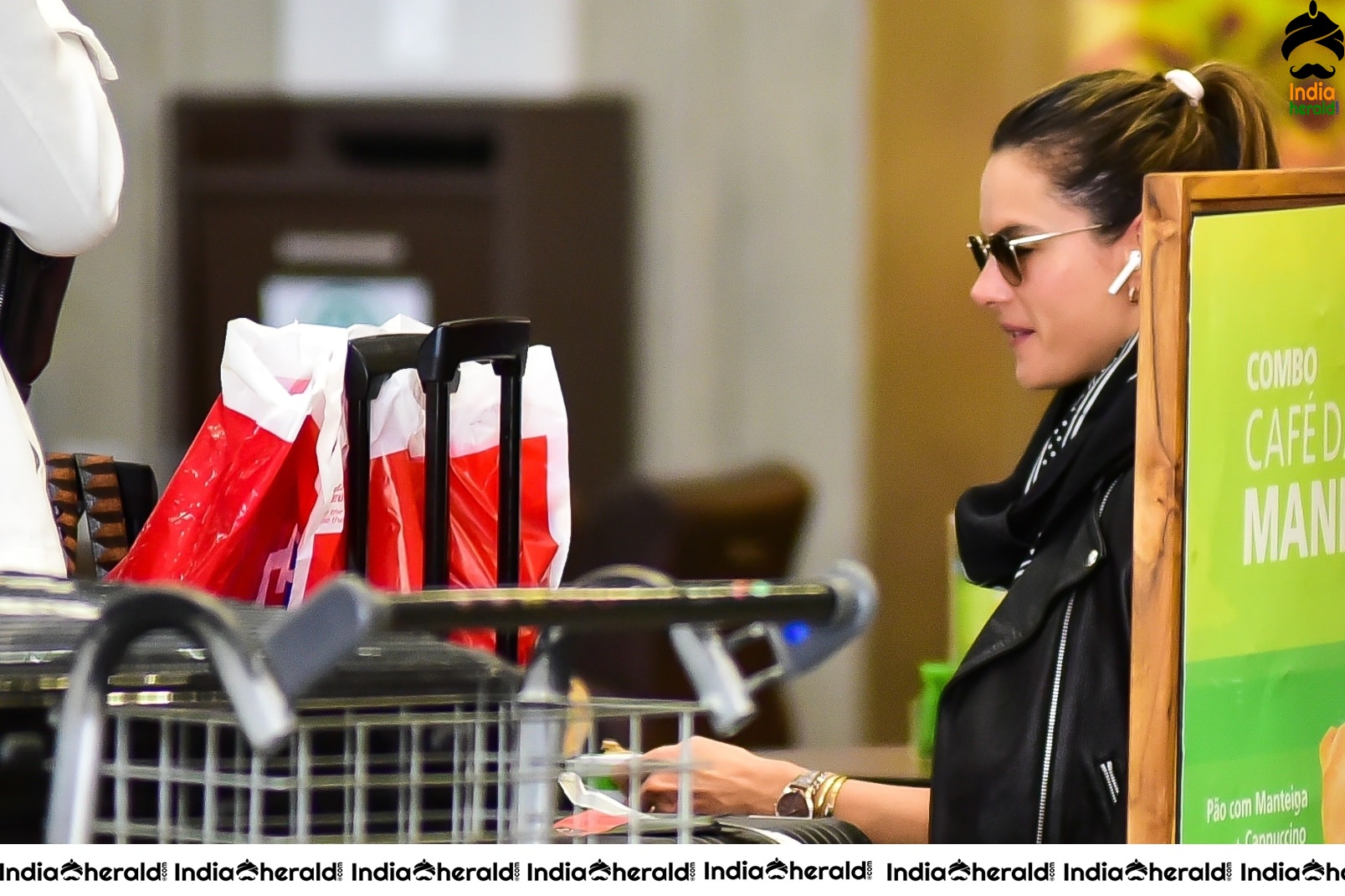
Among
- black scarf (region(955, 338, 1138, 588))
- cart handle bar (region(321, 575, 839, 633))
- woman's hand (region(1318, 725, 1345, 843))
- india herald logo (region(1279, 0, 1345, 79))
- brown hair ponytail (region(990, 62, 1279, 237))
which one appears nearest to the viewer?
cart handle bar (region(321, 575, 839, 633))

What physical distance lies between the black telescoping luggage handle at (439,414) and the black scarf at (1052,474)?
1.72 ft

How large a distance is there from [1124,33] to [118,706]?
14.6 feet

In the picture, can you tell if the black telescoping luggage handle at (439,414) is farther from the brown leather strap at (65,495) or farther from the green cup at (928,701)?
the green cup at (928,701)

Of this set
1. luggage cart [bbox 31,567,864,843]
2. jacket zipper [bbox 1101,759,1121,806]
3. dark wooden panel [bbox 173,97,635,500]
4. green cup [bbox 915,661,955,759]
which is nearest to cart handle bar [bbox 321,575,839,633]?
luggage cart [bbox 31,567,864,843]

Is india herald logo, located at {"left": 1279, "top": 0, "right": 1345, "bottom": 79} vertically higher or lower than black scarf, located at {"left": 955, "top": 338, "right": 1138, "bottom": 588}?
higher

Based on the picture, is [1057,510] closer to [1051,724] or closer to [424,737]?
[1051,724]

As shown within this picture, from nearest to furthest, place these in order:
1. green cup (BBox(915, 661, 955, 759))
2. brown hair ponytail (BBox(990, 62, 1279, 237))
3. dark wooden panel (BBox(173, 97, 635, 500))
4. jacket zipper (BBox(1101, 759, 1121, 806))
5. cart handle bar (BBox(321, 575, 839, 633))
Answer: cart handle bar (BBox(321, 575, 839, 633)), jacket zipper (BBox(1101, 759, 1121, 806)), brown hair ponytail (BBox(990, 62, 1279, 237)), green cup (BBox(915, 661, 955, 759)), dark wooden panel (BBox(173, 97, 635, 500))

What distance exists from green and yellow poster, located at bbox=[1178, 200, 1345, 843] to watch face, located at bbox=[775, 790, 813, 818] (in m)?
0.55

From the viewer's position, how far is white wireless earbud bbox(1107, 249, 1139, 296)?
1.58m

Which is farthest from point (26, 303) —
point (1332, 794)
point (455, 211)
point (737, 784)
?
point (455, 211)

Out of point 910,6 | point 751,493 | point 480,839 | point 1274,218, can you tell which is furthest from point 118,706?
point 910,6

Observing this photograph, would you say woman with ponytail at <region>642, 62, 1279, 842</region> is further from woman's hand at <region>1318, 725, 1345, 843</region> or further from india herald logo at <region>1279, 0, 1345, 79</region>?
india herald logo at <region>1279, 0, 1345, 79</region>

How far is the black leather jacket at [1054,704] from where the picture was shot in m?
1.46
